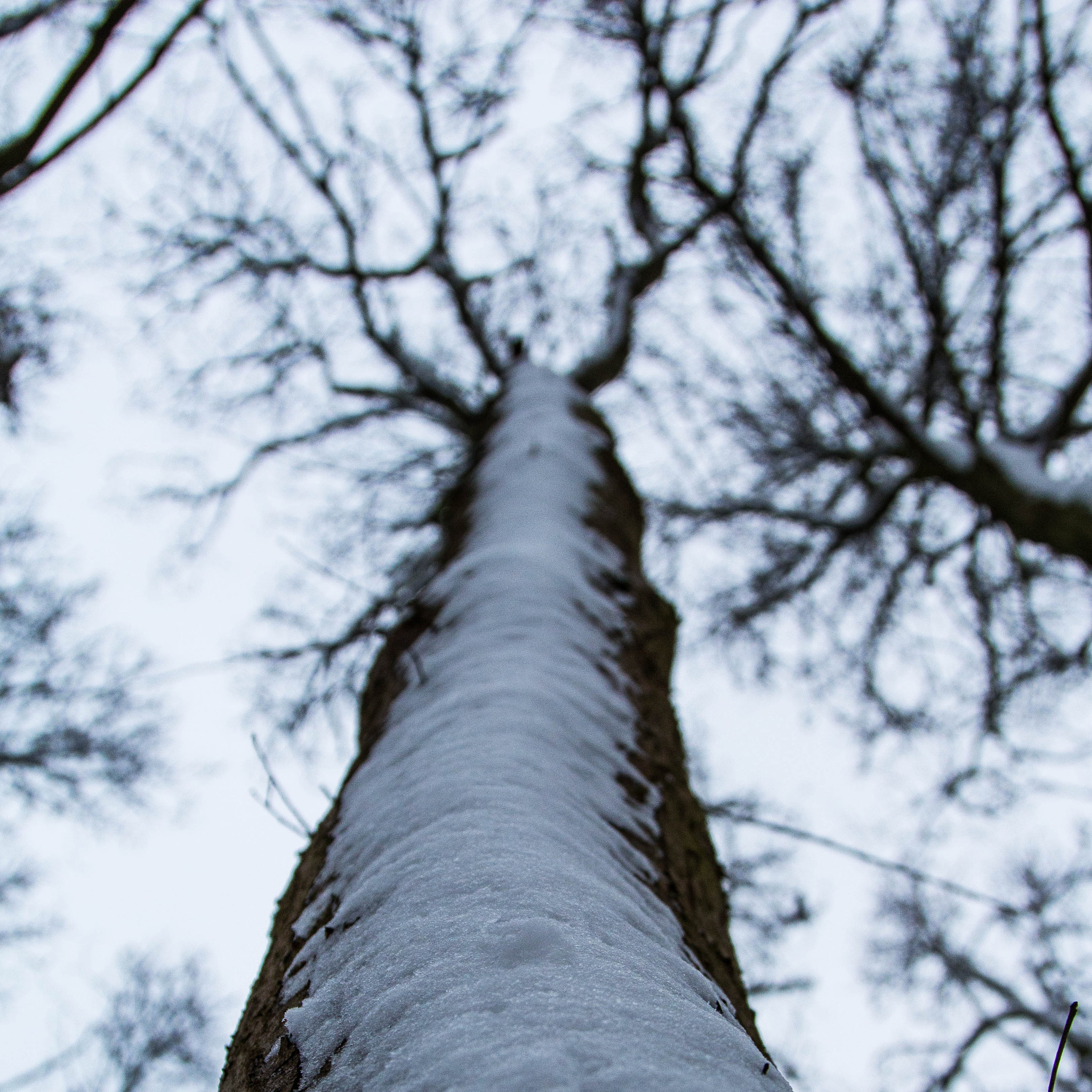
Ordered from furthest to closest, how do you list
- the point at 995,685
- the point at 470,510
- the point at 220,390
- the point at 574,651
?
the point at 995,685, the point at 220,390, the point at 470,510, the point at 574,651

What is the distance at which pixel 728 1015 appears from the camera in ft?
2.83

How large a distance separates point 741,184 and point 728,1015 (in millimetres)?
3761

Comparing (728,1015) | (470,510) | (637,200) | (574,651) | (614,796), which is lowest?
(728,1015)

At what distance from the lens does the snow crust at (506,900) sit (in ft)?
1.94

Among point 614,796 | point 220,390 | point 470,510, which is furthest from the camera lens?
point 220,390

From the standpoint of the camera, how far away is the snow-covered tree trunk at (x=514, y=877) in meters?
0.60

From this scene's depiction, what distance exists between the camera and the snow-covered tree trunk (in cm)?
60

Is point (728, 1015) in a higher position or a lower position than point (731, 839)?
lower

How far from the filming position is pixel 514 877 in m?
0.79

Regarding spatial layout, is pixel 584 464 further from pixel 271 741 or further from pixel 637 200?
pixel 637 200

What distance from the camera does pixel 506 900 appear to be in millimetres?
751

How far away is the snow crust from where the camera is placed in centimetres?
59

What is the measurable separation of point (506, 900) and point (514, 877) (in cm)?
4

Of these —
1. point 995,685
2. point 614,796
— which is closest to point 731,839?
point 995,685
